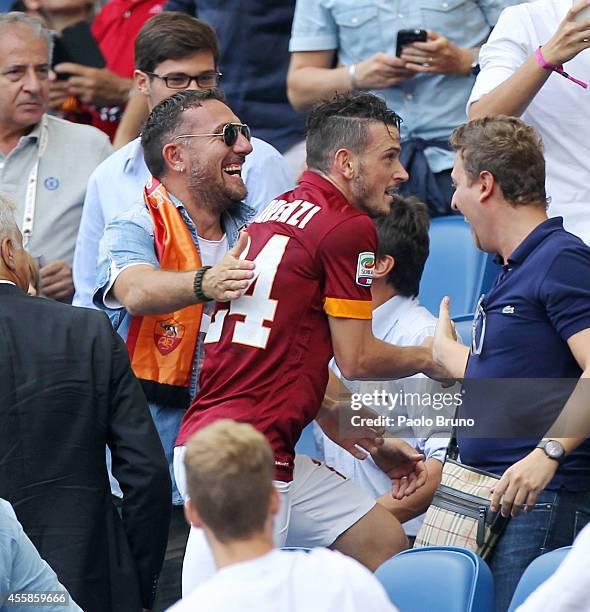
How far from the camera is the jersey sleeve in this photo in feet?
13.5

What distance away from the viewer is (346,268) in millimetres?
4125

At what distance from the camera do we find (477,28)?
6086 millimetres

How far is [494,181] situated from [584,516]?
979 mm

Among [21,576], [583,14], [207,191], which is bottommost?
[21,576]

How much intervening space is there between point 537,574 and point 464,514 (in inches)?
27.0

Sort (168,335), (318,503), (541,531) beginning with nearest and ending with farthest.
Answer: (541,531), (318,503), (168,335)

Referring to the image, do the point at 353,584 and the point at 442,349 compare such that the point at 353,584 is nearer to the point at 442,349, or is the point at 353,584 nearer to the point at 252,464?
the point at 252,464

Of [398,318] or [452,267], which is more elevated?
[398,318]

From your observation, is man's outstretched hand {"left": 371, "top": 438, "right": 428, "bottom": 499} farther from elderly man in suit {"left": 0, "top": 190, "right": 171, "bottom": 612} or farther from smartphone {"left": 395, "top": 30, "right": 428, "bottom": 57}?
smartphone {"left": 395, "top": 30, "right": 428, "bottom": 57}

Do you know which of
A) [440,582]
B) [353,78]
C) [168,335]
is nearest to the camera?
[440,582]

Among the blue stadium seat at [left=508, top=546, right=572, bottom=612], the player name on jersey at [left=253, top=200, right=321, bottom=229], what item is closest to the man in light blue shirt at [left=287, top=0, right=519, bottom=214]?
the player name on jersey at [left=253, top=200, right=321, bottom=229]

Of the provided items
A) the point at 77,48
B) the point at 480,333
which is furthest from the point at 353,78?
the point at 480,333

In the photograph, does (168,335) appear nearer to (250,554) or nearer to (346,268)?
(346,268)

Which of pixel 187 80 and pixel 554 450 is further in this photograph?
pixel 187 80
